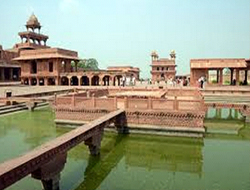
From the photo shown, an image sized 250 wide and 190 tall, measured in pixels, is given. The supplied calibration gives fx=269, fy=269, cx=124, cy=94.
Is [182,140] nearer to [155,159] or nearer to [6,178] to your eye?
[155,159]

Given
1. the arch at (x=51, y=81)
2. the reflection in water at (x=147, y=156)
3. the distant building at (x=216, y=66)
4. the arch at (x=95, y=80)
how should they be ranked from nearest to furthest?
1. the reflection in water at (x=147, y=156)
2. the distant building at (x=216, y=66)
3. the arch at (x=51, y=81)
4. the arch at (x=95, y=80)

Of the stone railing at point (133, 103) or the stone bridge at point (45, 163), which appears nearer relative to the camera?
the stone bridge at point (45, 163)

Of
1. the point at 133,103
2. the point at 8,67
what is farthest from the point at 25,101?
the point at 8,67

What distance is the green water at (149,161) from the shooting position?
7180mm

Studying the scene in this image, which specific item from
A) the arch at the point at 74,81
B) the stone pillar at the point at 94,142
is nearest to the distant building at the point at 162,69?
the arch at the point at 74,81

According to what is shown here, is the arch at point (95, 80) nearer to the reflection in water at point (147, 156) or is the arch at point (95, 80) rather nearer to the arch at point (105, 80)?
the arch at point (105, 80)

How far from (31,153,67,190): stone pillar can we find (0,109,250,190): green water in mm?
621

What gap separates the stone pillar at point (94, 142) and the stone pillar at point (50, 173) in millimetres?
2452

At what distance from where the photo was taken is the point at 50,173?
238 inches

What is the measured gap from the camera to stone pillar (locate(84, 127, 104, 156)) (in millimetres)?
8969

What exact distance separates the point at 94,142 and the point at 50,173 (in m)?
3.13

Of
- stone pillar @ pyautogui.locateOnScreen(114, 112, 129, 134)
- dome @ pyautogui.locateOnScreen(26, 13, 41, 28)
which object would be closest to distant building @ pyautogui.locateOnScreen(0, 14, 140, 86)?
dome @ pyautogui.locateOnScreen(26, 13, 41, 28)

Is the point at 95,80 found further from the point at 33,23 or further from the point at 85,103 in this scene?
the point at 85,103

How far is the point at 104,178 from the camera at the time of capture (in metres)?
7.58
